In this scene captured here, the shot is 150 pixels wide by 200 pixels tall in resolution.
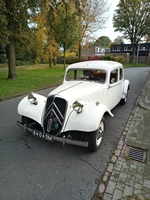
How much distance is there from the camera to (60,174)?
2.55m

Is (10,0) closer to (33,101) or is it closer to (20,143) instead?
(33,101)

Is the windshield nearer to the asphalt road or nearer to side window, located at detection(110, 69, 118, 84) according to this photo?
side window, located at detection(110, 69, 118, 84)

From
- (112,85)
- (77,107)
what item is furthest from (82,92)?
(112,85)

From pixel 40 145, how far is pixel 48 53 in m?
19.1

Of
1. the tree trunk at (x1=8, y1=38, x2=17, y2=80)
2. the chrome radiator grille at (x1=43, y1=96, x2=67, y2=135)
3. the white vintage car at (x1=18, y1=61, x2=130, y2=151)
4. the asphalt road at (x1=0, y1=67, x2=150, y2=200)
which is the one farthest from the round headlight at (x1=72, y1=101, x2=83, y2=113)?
the tree trunk at (x1=8, y1=38, x2=17, y2=80)

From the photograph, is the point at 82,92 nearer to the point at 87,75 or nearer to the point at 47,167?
the point at 87,75

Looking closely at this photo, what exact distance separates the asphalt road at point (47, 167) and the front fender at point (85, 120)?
0.62m

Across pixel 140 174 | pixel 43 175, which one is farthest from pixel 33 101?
pixel 140 174

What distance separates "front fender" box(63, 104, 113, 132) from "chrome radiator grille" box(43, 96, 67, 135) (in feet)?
0.53

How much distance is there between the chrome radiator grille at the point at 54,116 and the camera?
10.1 feet

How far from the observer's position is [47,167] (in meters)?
2.71

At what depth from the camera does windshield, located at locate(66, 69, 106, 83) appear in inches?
171

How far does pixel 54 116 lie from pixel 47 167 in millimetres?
969

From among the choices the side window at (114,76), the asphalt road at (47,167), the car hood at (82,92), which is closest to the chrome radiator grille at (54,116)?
the car hood at (82,92)
